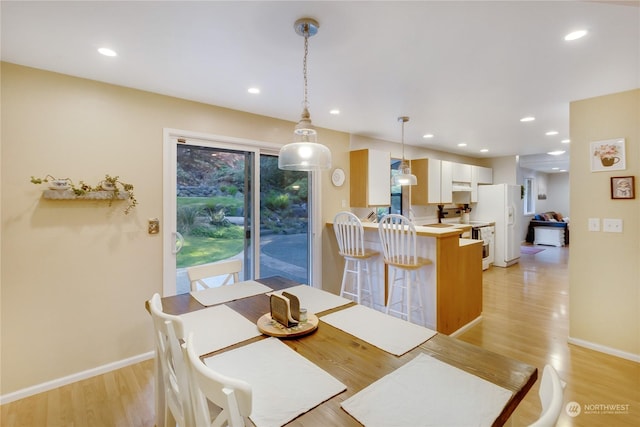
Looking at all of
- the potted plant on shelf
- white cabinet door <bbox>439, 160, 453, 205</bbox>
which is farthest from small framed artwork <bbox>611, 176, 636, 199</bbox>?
the potted plant on shelf

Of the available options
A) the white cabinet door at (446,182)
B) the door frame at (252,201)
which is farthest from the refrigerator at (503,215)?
the door frame at (252,201)

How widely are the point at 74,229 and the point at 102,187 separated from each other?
0.38m

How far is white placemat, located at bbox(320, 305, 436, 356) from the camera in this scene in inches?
51.0

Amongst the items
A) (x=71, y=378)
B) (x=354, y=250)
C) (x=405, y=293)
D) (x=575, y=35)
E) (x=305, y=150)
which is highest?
(x=575, y=35)

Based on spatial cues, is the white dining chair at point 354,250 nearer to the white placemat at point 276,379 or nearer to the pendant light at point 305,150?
the pendant light at point 305,150

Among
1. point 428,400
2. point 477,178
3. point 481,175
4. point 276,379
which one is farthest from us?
point 481,175

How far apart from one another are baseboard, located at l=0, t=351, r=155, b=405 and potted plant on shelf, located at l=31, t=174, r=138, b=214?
1.28 metres

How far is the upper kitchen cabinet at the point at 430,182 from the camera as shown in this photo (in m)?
5.08

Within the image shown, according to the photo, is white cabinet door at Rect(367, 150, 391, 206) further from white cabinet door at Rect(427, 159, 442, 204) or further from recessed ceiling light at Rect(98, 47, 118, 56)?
recessed ceiling light at Rect(98, 47, 118, 56)

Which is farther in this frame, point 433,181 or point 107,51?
point 433,181

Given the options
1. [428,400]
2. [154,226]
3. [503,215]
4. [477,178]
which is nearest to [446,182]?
[477,178]

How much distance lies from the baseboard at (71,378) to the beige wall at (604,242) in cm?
407

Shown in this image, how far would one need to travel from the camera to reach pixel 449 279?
2920mm

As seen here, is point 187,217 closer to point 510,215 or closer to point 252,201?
point 252,201
